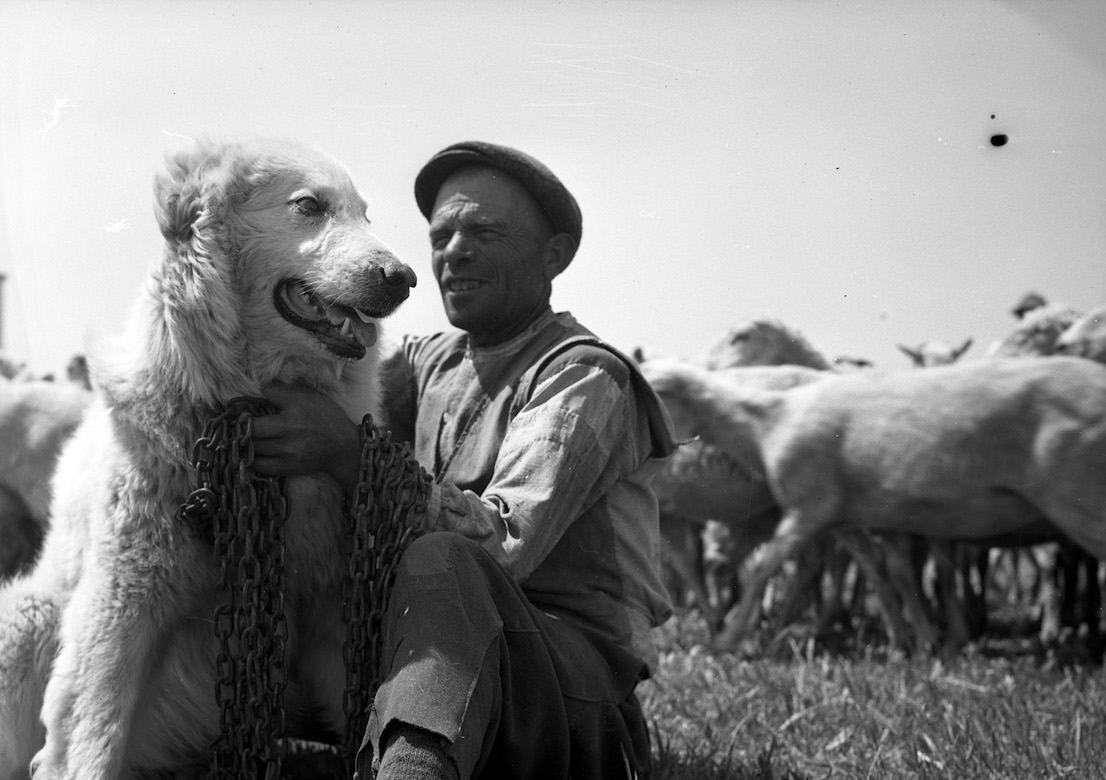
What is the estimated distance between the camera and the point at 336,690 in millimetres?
3021

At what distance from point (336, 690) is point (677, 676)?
2.81m

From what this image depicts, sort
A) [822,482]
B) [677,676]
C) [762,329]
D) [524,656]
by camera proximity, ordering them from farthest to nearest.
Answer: [762,329]
[822,482]
[677,676]
[524,656]

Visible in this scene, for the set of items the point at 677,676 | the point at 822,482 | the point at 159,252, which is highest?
the point at 159,252

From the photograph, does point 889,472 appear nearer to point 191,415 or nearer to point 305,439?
point 305,439

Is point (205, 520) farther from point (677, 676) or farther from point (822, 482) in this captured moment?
point (822, 482)

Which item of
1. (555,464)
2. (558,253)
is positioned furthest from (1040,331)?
(555,464)

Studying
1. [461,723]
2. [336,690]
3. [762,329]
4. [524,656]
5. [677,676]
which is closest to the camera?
[461,723]

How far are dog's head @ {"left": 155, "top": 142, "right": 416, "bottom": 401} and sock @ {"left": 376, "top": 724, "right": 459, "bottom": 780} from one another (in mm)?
932

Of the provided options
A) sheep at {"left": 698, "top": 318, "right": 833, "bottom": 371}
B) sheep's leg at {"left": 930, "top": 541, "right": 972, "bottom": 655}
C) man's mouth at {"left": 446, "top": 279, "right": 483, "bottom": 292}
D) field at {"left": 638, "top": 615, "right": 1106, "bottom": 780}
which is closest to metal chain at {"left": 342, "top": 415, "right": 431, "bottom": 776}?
man's mouth at {"left": 446, "top": 279, "right": 483, "bottom": 292}

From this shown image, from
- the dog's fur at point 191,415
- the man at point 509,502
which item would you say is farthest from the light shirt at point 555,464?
the dog's fur at point 191,415

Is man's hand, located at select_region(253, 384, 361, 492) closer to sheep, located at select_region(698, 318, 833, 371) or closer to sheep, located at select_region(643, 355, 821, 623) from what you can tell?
sheep, located at select_region(643, 355, 821, 623)

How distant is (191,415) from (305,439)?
0.30 metres

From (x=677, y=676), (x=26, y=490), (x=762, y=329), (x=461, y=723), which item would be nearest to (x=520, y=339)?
(x=461, y=723)

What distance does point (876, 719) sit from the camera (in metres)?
4.20
